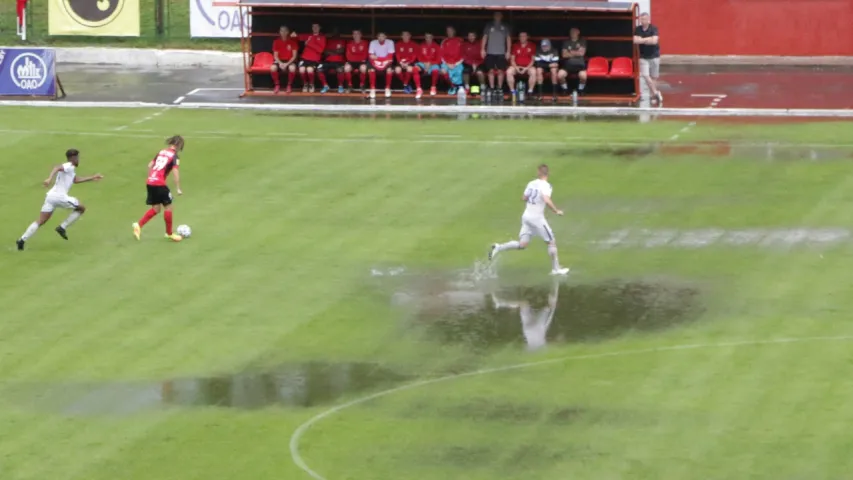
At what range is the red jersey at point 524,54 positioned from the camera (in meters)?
41.2

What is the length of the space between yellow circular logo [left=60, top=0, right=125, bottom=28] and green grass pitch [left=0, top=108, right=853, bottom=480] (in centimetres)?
1502

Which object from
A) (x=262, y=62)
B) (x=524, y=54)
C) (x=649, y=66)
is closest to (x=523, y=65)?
(x=524, y=54)

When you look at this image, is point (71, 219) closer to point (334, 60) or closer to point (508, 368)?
Result: point (508, 368)

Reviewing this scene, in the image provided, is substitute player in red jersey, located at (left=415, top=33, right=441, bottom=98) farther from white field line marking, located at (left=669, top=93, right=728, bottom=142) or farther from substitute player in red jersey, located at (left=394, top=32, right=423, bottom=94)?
white field line marking, located at (left=669, top=93, right=728, bottom=142)

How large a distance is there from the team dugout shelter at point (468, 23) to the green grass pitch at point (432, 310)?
15.7ft

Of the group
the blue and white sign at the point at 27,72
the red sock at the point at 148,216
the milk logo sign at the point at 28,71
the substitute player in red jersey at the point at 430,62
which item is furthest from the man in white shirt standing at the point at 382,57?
the red sock at the point at 148,216

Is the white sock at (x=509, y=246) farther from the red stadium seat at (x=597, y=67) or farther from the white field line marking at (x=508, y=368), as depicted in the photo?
the red stadium seat at (x=597, y=67)

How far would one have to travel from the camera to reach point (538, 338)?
21984 mm

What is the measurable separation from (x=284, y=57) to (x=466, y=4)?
510 centimetres

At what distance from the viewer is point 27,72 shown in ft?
140

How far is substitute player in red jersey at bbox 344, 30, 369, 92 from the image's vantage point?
4256cm

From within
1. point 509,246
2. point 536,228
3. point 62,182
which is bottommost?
point 509,246

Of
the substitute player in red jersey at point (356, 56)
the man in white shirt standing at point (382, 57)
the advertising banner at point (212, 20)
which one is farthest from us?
the advertising banner at point (212, 20)

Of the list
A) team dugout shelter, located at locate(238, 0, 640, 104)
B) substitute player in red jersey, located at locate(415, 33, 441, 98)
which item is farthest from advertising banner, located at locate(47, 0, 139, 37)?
substitute player in red jersey, located at locate(415, 33, 441, 98)
